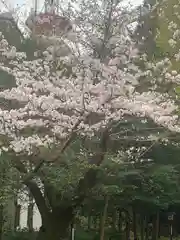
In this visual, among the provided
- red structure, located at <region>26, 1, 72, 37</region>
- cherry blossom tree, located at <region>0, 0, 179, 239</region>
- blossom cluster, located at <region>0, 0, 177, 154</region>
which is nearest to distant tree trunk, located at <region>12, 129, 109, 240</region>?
cherry blossom tree, located at <region>0, 0, 179, 239</region>

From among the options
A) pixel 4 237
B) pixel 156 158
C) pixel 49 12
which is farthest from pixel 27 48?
pixel 4 237

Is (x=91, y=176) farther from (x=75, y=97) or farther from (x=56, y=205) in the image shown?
(x=75, y=97)

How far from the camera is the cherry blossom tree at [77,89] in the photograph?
304 inches

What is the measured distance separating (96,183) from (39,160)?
1.88 metres

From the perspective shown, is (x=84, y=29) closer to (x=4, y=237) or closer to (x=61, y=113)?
(x=61, y=113)

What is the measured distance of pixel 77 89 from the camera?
7.82 metres

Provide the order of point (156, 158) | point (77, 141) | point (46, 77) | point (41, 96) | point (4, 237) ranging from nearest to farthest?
point (41, 96) → point (46, 77) → point (77, 141) → point (156, 158) → point (4, 237)

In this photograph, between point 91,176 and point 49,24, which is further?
point 91,176

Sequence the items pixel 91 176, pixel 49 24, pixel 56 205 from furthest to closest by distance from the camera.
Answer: pixel 56 205
pixel 91 176
pixel 49 24

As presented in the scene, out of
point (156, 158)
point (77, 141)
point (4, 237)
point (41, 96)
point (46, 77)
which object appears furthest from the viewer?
point (4, 237)

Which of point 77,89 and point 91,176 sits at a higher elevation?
point 77,89

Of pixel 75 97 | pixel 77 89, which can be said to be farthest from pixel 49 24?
pixel 75 97

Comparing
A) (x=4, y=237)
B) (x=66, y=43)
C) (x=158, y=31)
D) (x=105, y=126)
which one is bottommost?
(x=4, y=237)

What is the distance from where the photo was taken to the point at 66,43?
848 centimetres
